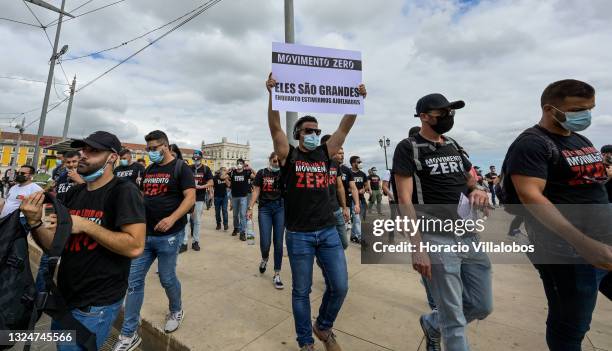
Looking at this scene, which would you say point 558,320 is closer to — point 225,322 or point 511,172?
point 511,172

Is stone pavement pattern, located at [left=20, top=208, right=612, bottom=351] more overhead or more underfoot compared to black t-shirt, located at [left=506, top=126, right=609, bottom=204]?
more underfoot

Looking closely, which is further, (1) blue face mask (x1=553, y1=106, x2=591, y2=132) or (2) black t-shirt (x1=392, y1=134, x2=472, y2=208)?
(2) black t-shirt (x1=392, y1=134, x2=472, y2=208)

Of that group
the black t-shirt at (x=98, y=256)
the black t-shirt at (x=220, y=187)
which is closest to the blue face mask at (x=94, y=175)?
the black t-shirt at (x=98, y=256)

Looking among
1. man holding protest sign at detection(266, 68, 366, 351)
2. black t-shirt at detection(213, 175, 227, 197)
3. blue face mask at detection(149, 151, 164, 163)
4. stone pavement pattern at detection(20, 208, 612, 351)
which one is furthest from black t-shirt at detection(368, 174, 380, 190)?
blue face mask at detection(149, 151, 164, 163)

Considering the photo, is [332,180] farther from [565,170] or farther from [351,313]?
[565,170]

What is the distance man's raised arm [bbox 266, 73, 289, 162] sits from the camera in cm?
269

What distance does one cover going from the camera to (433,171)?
2.26 meters

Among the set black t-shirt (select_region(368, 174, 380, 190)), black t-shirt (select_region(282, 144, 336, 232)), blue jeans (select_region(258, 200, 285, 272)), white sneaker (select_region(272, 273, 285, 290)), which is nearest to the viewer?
black t-shirt (select_region(282, 144, 336, 232))

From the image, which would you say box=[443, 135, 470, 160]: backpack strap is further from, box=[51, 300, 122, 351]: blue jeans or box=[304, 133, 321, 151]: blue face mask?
box=[51, 300, 122, 351]: blue jeans

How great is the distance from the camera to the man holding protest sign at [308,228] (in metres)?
2.54

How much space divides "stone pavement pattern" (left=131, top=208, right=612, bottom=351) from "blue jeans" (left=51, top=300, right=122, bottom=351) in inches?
40.6

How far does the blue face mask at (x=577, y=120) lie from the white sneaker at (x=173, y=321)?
3.75m

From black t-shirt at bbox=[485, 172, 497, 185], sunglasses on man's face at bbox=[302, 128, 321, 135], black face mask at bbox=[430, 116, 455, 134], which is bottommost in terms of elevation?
black face mask at bbox=[430, 116, 455, 134]

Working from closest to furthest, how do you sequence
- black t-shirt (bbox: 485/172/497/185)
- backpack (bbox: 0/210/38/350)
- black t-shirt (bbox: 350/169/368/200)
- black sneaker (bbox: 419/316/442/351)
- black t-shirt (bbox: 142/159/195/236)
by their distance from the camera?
backpack (bbox: 0/210/38/350) → black sneaker (bbox: 419/316/442/351) → black t-shirt (bbox: 142/159/195/236) → black t-shirt (bbox: 350/169/368/200) → black t-shirt (bbox: 485/172/497/185)
